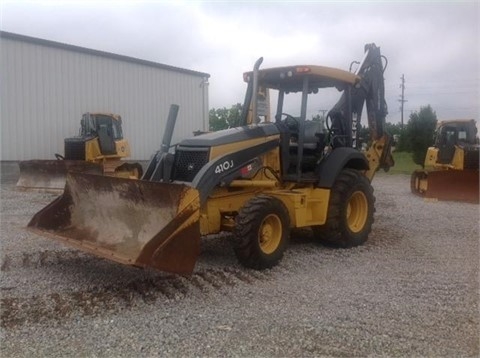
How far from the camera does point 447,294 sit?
5.46m

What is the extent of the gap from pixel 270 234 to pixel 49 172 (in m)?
9.90

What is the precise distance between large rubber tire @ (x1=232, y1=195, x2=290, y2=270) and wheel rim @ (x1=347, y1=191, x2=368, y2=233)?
1913 millimetres

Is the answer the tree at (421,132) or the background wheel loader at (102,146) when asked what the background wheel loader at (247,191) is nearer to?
the background wheel loader at (102,146)

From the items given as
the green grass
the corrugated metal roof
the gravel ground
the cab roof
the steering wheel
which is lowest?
the gravel ground

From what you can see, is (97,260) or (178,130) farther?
(178,130)

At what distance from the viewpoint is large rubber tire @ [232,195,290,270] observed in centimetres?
600

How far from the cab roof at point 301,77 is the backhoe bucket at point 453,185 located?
6.74 metres

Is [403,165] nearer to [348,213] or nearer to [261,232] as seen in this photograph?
[348,213]

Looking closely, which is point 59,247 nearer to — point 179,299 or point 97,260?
point 97,260

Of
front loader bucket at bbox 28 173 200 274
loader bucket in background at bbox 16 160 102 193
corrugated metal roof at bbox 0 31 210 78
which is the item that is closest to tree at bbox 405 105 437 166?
corrugated metal roof at bbox 0 31 210 78

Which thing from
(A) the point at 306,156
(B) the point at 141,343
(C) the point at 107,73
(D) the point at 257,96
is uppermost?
(C) the point at 107,73

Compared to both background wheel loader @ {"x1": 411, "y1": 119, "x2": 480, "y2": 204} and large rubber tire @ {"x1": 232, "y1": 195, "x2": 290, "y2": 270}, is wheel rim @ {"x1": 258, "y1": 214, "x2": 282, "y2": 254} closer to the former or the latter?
large rubber tire @ {"x1": 232, "y1": 195, "x2": 290, "y2": 270}

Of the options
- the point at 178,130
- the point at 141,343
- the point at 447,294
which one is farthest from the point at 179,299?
the point at 178,130

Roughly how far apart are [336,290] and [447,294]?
1.14 meters
